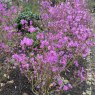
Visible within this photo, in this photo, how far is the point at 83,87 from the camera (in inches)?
181

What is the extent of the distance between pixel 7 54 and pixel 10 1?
4.89 m

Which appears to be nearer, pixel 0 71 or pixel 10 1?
pixel 0 71

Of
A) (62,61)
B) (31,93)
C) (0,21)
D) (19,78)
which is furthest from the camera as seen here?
(0,21)

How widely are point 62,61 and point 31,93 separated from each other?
745 millimetres

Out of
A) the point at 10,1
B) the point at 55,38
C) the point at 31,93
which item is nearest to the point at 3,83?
the point at 31,93

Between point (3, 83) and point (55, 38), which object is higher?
point (55, 38)

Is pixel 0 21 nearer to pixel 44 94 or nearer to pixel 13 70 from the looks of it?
pixel 13 70

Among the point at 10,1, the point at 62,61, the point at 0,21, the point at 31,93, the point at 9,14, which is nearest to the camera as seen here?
the point at 62,61

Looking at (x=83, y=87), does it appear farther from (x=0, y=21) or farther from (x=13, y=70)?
(x=0, y=21)

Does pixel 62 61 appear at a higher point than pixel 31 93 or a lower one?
higher

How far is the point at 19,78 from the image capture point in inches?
180

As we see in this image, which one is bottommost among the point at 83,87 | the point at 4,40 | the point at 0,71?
the point at 83,87

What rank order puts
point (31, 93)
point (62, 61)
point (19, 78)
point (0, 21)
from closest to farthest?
point (62, 61) → point (31, 93) → point (19, 78) → point (0, 21)

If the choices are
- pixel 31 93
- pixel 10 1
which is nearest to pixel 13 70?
pixel 31 93
